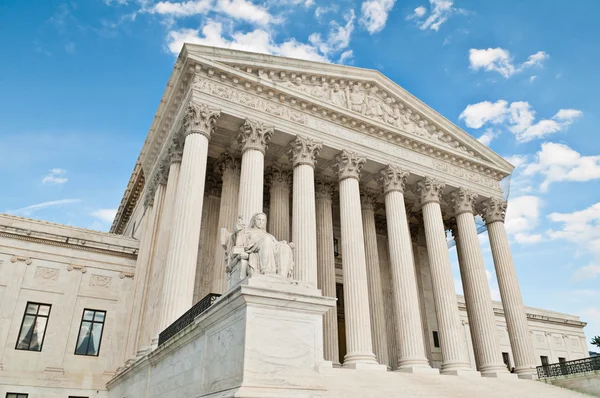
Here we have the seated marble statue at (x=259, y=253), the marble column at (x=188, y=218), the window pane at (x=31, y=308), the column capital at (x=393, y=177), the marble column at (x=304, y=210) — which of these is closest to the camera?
the seated marble statue at (x=259, y=253)

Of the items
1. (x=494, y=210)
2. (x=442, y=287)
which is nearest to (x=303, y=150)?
(x=442, y=287)

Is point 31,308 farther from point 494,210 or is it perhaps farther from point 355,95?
point 494,210

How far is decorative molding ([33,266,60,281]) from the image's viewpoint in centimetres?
2327

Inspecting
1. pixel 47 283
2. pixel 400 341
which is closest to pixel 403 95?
pixel 400 341

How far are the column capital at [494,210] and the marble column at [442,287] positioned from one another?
4.69m

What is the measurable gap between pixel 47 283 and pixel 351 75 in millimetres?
20202

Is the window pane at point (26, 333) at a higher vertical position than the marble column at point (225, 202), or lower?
lower

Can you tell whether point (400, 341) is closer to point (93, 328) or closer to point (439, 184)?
point (439, 184)

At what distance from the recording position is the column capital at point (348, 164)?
2333 cm

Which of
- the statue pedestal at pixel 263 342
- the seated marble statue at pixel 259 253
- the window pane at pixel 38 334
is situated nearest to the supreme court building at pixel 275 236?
the window pane at pixel 38 334

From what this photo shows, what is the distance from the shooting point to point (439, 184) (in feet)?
86.6

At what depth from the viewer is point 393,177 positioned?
2481 centimetres

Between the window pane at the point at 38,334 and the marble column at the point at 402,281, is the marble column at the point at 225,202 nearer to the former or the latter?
the marble column at the point at 402,281

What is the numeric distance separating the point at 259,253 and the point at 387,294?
67.2 feet
